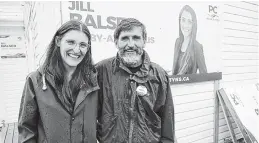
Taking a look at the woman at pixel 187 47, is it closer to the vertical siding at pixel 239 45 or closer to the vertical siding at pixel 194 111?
the vertical siding at pixel 194 111

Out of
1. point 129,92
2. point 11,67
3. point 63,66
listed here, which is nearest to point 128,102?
point 129,92

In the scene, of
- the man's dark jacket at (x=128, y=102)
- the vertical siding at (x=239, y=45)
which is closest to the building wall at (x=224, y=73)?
the vertical siding at (x=239, y=45)

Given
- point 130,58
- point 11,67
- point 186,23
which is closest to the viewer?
point 130,58

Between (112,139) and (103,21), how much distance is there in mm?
1651

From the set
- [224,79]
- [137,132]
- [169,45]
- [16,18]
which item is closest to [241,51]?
[224,79]

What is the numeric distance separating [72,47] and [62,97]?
395mm

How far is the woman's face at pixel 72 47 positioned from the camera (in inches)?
61.5

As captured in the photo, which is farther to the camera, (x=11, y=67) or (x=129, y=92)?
(x=11, y=67)

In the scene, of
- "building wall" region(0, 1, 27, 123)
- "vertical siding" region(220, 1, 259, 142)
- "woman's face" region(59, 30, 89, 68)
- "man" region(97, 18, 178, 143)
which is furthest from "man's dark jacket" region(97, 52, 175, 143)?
"building wall" region(0, 1, 27, 123)

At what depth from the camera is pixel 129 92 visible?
180cm

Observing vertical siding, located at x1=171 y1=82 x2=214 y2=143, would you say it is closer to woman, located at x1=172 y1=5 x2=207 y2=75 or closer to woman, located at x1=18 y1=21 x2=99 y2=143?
woman, located at x1=172 y1=5 x2=207 y2=75

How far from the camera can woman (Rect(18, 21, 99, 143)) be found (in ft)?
4.91

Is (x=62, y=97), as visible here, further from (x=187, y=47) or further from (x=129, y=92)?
(x=187, y=47)

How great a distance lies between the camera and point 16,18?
5754mm
